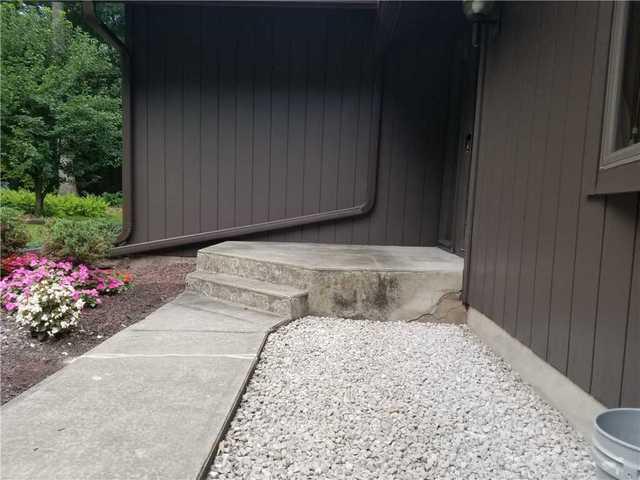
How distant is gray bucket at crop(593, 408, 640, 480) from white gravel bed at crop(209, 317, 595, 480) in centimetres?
38

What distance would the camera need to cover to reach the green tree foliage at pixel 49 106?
659cm

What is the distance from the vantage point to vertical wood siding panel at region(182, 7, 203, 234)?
13.7 feet

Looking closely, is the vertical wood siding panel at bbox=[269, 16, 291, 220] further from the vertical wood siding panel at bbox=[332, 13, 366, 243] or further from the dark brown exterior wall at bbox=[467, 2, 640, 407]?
the dark brown exterior wall at bbox=[467, 2, 640, 407]

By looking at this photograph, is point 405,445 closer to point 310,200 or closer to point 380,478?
point 380,478

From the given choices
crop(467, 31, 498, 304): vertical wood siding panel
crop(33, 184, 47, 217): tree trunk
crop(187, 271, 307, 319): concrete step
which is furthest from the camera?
crop(33, 184, 47, 217): tree trunk

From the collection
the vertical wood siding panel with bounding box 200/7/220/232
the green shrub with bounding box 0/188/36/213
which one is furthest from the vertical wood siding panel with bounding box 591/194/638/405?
the green shrub with bounding box 0/188/36/213

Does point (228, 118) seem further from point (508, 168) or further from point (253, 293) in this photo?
point (508, 168)

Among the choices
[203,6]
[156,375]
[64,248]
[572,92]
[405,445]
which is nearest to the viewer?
[405,445]

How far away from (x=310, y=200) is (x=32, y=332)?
2682 millimetres

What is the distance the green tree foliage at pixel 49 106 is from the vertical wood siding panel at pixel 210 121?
13.4 feet

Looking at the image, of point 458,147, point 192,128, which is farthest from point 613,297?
point 192,128

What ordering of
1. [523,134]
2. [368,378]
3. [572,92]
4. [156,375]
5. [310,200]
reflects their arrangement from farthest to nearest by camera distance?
[310,200] < [523,134] < [368,378] < [156,375] < [572,92]

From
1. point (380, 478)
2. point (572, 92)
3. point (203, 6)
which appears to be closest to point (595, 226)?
point (572, 92)

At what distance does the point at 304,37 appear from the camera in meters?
4.18
